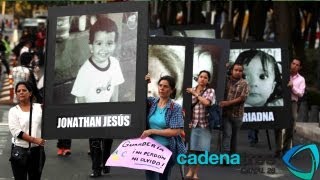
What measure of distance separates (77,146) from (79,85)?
5.27m

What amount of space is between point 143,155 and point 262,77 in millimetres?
5662

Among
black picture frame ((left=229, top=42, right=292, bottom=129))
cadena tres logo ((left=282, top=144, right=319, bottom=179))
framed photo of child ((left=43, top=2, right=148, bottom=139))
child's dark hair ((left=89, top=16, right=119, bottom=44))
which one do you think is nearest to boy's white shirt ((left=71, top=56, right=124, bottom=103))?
framed photo of child ((left=43, top=2, right=148, bottom=139))

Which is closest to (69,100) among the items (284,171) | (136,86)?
(136,86)

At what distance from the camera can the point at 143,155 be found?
639 centimetres

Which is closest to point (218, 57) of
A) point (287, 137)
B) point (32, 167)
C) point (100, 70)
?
point (287, 137)

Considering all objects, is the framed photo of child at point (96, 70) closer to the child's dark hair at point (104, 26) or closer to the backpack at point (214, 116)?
the child's dark hair at point (104, 26)

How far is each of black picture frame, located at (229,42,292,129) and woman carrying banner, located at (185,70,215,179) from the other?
224 cm

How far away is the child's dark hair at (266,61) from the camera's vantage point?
1159cm

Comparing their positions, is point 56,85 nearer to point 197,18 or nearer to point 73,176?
point 73,176

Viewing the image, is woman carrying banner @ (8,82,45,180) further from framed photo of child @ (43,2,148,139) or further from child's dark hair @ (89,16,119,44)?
child's dark hair @ (89,16,119,44)

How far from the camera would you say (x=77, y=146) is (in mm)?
12188

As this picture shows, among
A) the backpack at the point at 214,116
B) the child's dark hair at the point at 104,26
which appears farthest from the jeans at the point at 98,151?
the child's dark hair at the point at 104,26

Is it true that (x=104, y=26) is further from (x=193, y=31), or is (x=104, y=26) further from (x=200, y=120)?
(x=193, y=31)

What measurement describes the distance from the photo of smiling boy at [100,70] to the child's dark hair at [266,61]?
486 centimetres
